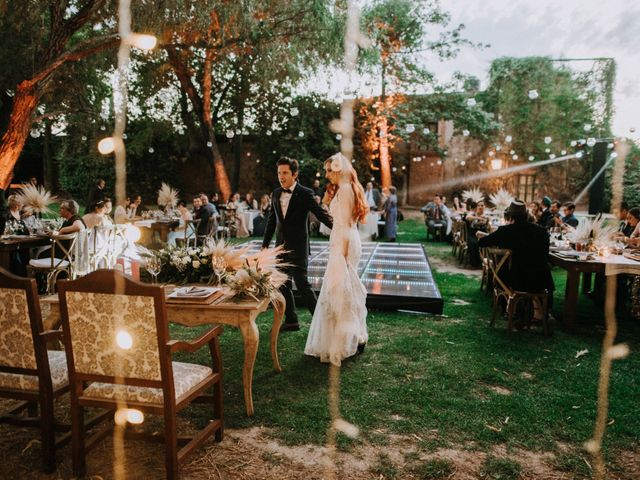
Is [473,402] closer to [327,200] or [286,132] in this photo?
[327,200]

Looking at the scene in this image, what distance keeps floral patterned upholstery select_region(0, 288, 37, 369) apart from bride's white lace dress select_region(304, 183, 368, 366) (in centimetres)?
219

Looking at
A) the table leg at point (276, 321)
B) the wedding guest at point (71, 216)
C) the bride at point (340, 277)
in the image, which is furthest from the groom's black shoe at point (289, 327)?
the wedding guest at point (71, 216)

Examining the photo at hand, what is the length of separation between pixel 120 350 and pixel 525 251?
4.14 m

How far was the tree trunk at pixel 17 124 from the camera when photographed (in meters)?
7.15

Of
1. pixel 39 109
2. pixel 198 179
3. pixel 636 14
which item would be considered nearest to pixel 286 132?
pixel 198 179

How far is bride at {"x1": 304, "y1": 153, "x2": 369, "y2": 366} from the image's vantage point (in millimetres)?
3969

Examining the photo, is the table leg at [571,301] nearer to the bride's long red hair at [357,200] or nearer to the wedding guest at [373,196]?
the bride's long red hair at [357,200]

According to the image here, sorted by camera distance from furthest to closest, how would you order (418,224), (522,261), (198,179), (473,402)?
(198,179)
(418,224)
(522,261)
(473,402)

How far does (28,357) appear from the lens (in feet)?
8.22

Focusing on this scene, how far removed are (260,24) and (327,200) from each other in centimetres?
750

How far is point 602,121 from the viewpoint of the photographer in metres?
20.1

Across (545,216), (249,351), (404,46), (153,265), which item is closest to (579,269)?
(249,351)

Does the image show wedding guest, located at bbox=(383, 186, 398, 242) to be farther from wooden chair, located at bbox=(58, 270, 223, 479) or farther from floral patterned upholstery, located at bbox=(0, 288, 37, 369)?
floral patterned upholstery, located at bbox=(0, 288, 37, 369)

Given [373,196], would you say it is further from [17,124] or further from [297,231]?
[297,231]
